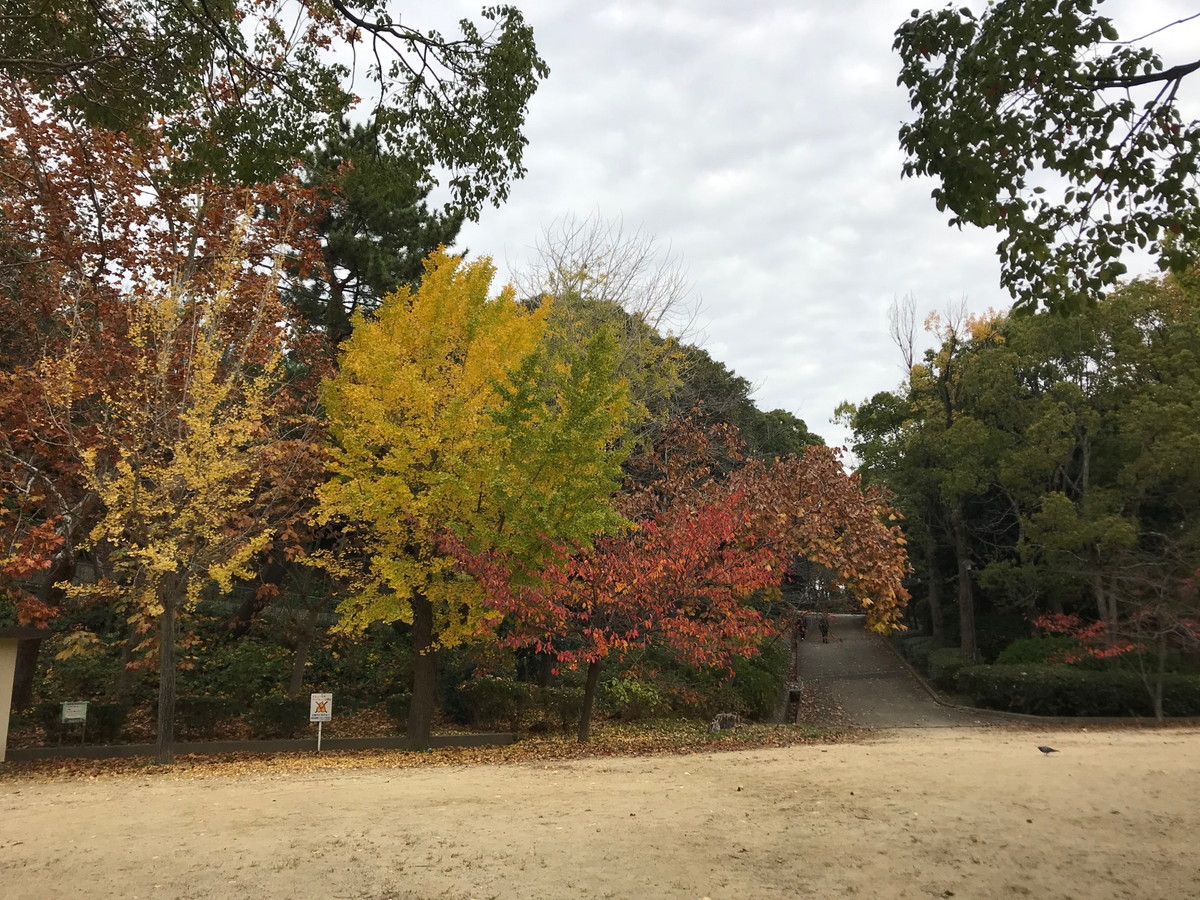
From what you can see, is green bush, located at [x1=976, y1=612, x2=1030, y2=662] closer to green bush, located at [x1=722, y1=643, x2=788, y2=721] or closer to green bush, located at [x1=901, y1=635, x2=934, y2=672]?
green bush, located at [x1=901, y1=635, x2=934, y2=672]

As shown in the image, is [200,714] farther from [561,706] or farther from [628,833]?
[628,833]

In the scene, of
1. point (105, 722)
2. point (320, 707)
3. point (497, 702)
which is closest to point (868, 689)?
point (497, 702)

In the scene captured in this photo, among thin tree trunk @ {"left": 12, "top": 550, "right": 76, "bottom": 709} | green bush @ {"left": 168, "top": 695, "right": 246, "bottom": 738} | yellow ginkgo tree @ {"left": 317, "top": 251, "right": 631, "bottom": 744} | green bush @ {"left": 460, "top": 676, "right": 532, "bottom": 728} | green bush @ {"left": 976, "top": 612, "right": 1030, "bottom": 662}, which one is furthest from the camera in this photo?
green bush @ {"left": 976, "top": 612, "right": 1030, "bottom": 662}

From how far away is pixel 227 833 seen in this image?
654 cm

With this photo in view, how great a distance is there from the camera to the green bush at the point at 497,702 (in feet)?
50.6

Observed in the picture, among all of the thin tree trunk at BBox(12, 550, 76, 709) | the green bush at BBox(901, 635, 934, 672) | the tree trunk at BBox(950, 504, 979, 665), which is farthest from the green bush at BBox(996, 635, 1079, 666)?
the thin tree trunk at BBox(12, 550, 76, 709)

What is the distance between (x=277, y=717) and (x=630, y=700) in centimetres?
718

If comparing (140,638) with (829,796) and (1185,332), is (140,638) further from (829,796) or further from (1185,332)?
(1185,332)

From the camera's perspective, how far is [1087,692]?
19.6m

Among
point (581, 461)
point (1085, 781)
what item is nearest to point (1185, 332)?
point (1085, 781)

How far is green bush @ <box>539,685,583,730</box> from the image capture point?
15664 mm

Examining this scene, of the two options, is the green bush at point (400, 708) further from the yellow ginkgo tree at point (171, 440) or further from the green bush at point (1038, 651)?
the green bush at point (1038, 651)

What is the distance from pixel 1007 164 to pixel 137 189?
12.4 meters

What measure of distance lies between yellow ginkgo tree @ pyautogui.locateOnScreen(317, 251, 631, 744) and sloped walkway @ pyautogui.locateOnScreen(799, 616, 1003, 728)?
39.9ft
